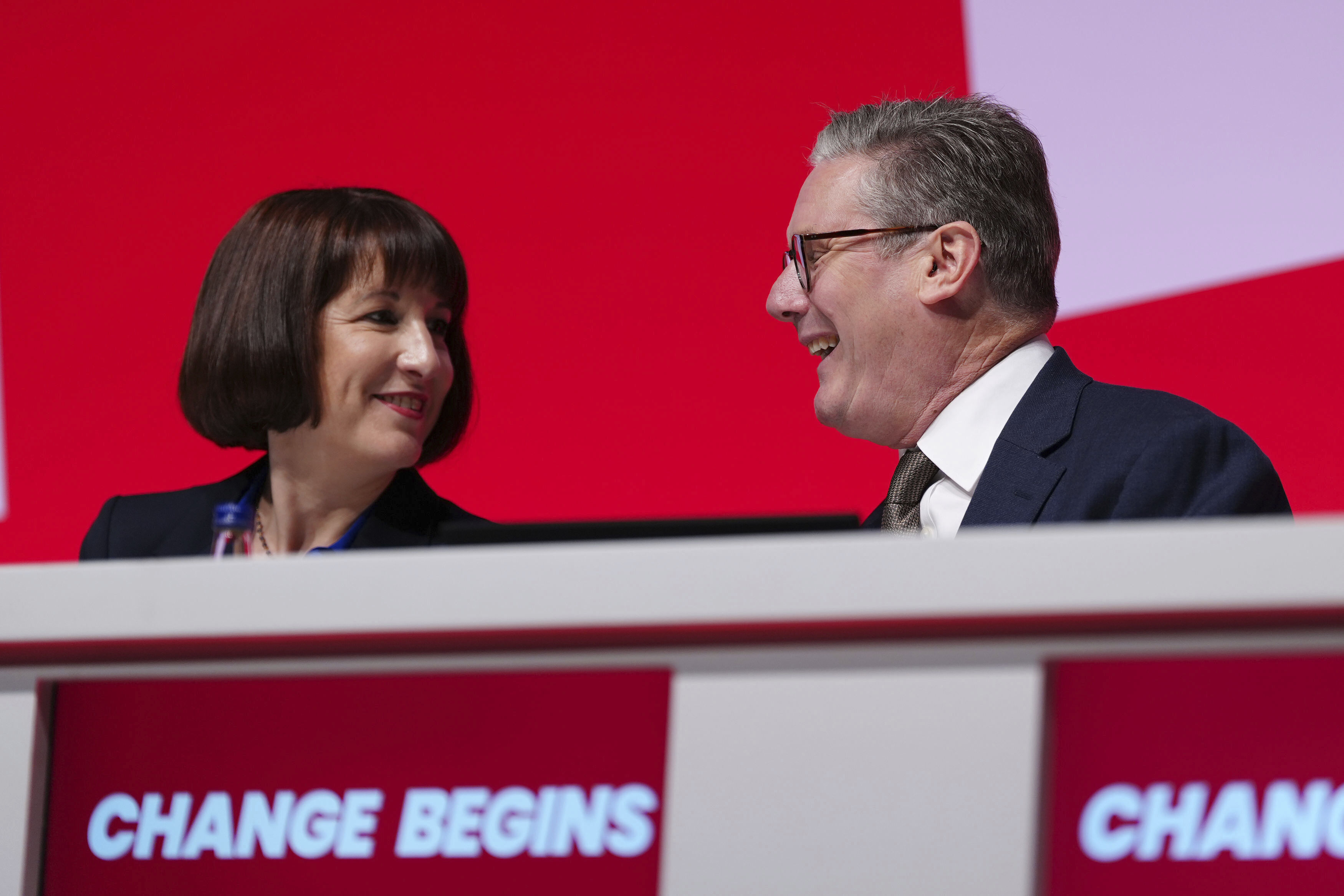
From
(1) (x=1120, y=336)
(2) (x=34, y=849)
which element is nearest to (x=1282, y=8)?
(1) (x=1120, y=336)

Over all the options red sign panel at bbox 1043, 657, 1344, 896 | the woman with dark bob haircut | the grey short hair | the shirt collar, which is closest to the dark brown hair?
the woman with dark bob haircut

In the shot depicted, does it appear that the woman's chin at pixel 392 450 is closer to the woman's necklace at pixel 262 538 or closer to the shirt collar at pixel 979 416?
the woman's necklace at pixel 262 538

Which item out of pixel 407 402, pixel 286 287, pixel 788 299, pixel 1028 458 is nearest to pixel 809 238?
pixel 788 299

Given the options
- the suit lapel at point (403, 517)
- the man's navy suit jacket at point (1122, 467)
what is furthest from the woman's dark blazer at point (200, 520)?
the man's navy suit jacket at point (1122, 467)

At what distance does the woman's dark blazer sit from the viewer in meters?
1.96

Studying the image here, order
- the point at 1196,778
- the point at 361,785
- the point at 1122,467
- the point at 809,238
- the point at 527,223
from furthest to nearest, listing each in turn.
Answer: the point at 527,223
the point at 809,238
the point at 1122,467
the point at 361,785
the point at 1196,778

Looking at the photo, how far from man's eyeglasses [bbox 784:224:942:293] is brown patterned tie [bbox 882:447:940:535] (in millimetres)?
297

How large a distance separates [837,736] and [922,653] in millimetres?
61

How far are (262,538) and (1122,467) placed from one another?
1205 millimetres

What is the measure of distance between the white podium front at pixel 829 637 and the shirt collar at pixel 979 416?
102cm

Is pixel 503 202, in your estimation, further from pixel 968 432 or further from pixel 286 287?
pixel 968 432

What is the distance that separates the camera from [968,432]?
177 cm

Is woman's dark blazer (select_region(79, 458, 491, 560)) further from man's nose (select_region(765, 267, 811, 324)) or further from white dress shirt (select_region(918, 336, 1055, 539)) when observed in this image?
white dress shirt (select_region(918, 336, 1055, 539))

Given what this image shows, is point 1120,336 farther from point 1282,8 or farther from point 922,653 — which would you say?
point 922,653
